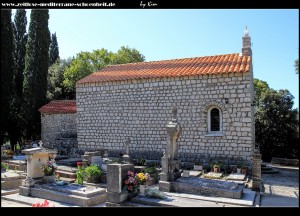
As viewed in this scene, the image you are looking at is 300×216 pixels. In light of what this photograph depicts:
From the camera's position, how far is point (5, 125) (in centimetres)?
2411

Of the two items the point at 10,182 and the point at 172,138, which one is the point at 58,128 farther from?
the point at 172,138

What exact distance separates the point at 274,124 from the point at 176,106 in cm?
945

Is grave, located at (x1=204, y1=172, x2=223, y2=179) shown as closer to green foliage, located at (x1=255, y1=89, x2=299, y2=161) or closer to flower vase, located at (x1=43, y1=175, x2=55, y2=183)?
flower vase, located at (x1=43, y1=175, x2=55, y2=183)

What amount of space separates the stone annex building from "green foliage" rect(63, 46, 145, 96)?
13038 millimetres

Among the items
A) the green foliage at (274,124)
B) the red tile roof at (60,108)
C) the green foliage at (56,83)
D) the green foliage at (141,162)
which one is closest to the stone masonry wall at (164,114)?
the green foliage at (141,162)

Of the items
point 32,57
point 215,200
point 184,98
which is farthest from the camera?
point 32,57

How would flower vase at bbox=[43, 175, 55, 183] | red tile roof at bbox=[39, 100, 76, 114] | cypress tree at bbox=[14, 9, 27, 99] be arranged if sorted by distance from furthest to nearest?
cypress tree at bbox=[14, 9, 27, 99], red tile roof at bbox=[39, 100, 76, 114], flower vase at bbox=[43, 175, 55, 183]

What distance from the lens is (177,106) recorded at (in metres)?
16.4

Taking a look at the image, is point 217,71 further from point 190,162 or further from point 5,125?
point 5,125

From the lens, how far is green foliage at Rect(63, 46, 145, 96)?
32406mm

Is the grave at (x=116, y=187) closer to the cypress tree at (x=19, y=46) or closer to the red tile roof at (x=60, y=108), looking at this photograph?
the red tile roof at (x=60, y=108)

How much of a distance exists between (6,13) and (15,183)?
16.2m

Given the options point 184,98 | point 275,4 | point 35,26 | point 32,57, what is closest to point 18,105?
point 32,57

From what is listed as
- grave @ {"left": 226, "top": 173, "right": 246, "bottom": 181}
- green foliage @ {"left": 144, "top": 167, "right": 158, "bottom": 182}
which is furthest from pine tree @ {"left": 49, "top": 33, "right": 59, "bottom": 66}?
grave @ {"left": 226, "top": 173, "right": 246, "bottom": 181}
